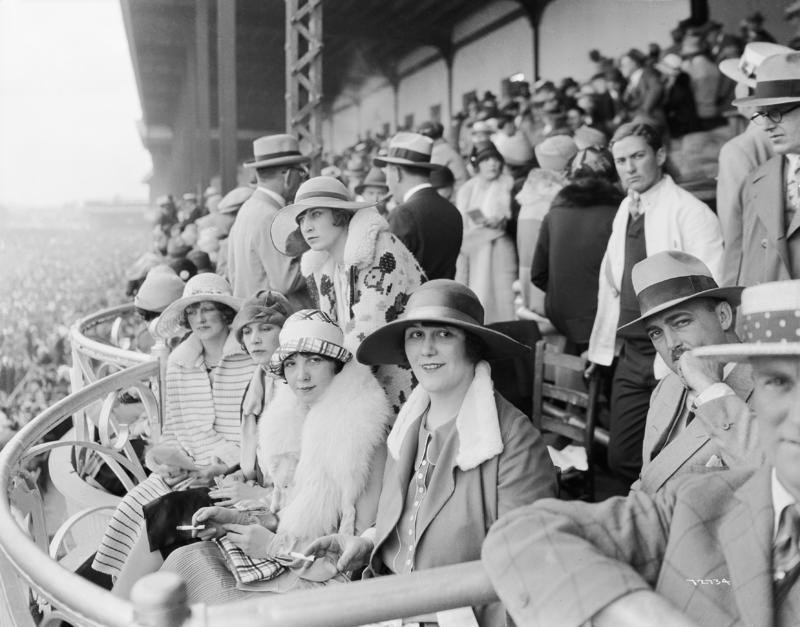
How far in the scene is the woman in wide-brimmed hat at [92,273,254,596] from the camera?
320 centimetres

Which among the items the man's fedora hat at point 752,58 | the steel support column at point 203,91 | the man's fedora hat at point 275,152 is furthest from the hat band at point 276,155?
the steel support column at point 203,91

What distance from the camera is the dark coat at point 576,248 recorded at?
3.77 m

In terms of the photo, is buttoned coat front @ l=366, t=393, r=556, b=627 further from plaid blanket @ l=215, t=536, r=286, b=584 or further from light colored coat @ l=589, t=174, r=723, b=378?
light colored coat @ l=589, t=174, r=723, b=378

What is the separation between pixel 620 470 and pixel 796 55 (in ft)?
5.18

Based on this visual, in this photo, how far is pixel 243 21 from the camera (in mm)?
13320

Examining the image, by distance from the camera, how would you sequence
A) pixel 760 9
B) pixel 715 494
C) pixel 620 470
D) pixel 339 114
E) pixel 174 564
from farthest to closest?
1. pixel 339 114
2. pixel 760 9
3. pixel 620 470
4. pixel 174 564
5. pixel 715 494

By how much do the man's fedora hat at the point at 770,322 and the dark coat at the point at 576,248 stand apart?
273cm

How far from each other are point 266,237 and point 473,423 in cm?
216

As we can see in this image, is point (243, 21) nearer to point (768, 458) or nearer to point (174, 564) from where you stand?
point (174, 564)

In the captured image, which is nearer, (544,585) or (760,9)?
(544,585)

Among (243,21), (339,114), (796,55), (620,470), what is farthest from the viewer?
(339,114)

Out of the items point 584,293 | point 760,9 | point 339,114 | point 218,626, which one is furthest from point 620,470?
point 339,114

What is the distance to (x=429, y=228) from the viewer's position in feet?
12.7

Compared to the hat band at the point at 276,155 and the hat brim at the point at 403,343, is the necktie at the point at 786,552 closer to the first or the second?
the hat brim at the point at 403,343
